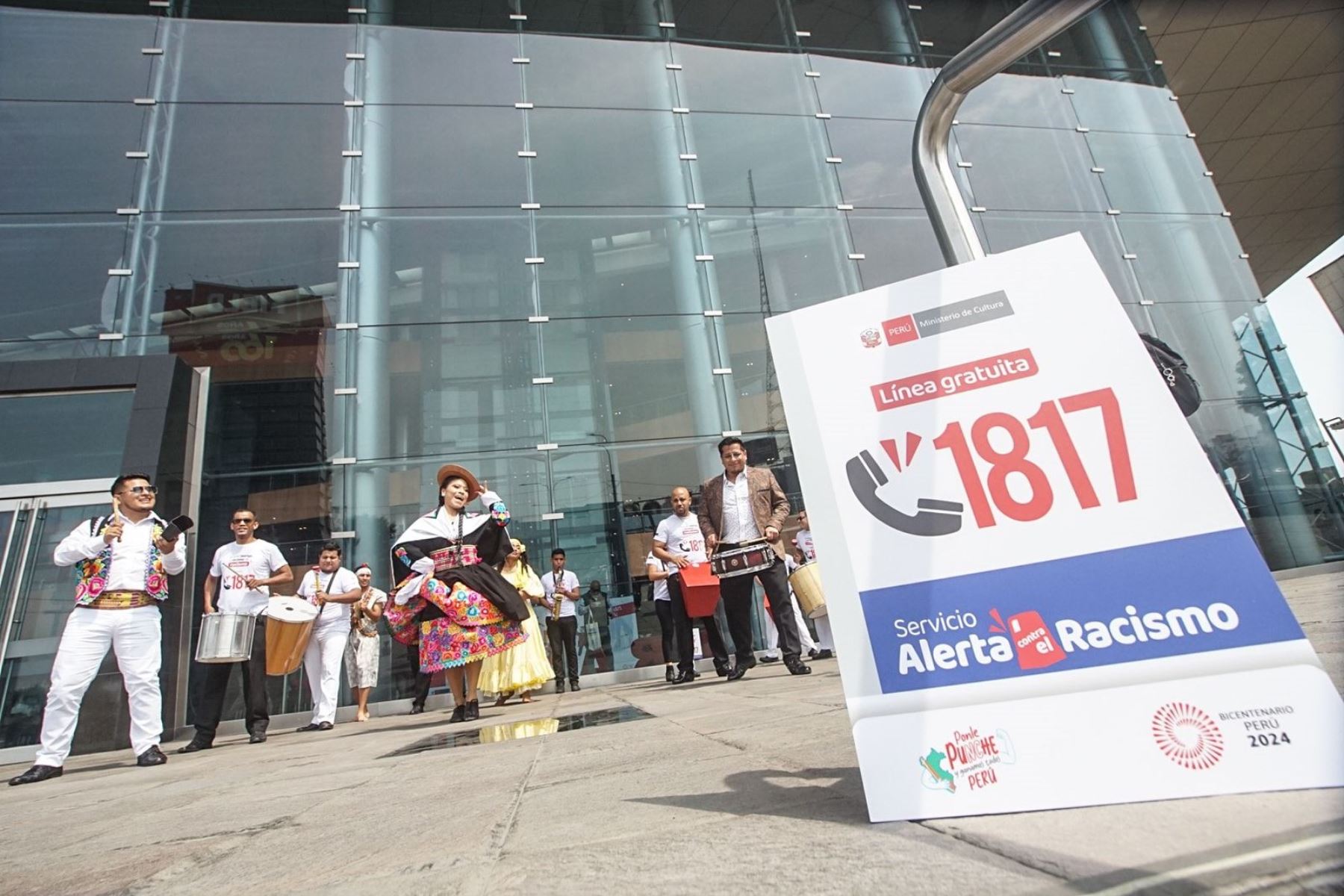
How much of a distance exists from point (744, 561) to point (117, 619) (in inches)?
157

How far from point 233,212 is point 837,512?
1116 cm

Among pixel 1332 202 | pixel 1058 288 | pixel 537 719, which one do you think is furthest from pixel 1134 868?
pixel 1332 202

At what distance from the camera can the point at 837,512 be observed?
56.6 inches

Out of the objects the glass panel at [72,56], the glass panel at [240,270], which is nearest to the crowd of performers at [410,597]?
the glass panel at [240,270]

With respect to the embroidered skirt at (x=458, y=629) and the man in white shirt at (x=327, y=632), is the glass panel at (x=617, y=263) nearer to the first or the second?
the man in white shirt at (x=327, y=632)

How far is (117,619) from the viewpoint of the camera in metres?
4.26

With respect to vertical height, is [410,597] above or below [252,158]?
below

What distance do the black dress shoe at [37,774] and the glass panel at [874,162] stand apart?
1152 cm

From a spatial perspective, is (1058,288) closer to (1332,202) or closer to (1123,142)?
(1123,142)

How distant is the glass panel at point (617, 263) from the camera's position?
1005 cm

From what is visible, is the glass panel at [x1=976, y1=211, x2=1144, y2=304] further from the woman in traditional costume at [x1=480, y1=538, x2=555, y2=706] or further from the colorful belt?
the colorful belt

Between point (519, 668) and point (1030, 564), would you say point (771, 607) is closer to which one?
point (519, 668)

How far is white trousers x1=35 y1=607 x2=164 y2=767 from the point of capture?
4078 mm

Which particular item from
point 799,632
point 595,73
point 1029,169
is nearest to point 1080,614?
point 799,632
